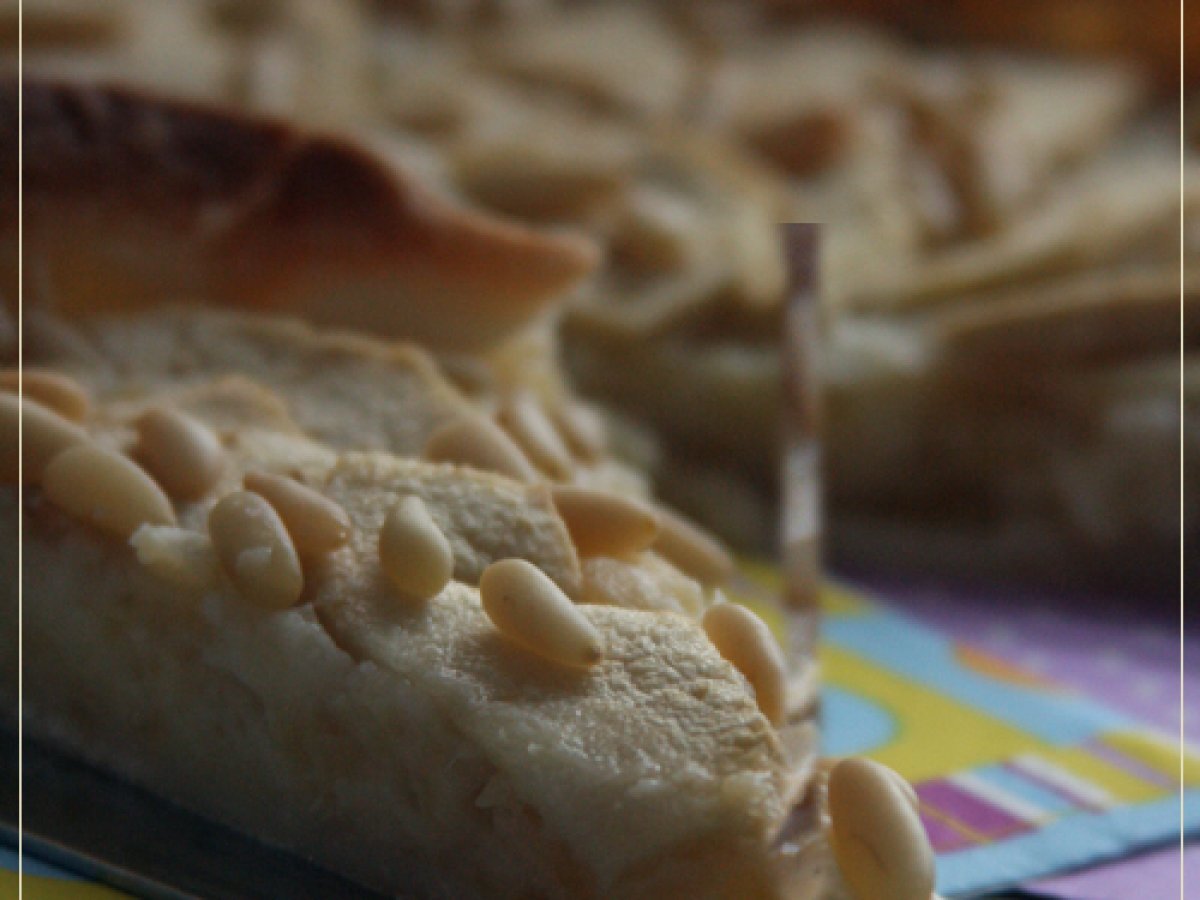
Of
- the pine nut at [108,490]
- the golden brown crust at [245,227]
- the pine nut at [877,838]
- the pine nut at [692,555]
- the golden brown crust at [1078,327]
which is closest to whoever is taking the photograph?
the pine nut at [877,838]

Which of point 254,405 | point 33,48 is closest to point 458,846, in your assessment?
point 254,405

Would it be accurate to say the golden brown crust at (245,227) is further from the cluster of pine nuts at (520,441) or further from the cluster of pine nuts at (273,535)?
the cluster of pine nuts at (273,535)

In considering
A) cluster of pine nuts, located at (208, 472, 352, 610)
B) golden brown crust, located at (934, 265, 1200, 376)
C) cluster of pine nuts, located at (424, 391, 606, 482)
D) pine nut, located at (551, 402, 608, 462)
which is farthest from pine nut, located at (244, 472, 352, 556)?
golden brown crust, located at (934, 265, 1200, 376)

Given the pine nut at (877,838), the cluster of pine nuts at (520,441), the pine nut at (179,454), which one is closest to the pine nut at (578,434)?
the cluster of pine nuts at (520,441)

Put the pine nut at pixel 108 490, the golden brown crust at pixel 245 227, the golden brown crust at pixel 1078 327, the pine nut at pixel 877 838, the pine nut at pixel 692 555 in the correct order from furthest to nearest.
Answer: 1. the golden brown crust at pixel 1078 327
2. the golden brown crust at pixel 245 227
3. the pine nut at pixel 692 555
4. the pine nut at pixel 108 490
5. the pine nut at pixel 877 838

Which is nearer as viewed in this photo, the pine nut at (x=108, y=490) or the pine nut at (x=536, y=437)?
the pine nut at (x=108, y=490)

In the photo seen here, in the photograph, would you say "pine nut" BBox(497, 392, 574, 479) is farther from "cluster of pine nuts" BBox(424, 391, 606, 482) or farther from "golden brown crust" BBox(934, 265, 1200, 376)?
"golden brown crust" BBox(934, 265, 1200, 376)
